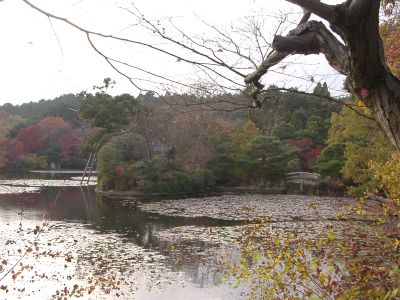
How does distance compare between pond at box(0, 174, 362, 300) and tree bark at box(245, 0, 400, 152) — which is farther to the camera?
pond at box(0, 174, 362, 300)

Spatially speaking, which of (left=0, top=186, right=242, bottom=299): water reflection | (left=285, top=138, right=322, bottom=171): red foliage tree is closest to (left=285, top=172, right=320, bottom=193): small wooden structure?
(left=285, top=138, right=322, bottom=171): red foliage tree

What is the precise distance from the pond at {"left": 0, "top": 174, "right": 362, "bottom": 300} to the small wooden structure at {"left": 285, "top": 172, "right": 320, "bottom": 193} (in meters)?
5.51

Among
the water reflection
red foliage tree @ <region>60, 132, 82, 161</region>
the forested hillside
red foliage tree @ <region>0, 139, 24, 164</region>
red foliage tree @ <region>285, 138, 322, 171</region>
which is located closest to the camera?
the water reflection

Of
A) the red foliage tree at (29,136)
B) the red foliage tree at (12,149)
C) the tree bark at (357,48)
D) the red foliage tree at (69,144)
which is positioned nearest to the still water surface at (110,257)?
the tree bark at (357,48)

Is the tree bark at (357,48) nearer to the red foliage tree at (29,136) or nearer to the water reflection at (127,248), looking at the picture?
the water reflection at (127,248)

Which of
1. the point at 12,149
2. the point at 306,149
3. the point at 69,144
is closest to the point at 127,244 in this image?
the point at 306,149

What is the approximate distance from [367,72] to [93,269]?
24.5 feet

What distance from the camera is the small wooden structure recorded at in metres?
24.3

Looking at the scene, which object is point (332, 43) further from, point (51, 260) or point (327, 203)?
point (327, 203)

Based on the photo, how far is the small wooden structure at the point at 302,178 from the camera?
2434 centimetres

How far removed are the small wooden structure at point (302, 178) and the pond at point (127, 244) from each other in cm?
551

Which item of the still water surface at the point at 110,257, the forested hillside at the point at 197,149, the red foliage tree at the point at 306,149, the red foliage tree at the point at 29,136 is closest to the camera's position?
the still water surface at the point at 110,257

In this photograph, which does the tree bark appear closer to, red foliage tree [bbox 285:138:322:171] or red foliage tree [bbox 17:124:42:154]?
red foliage tree [bbox 285:138:322:171]

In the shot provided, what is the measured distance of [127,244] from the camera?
10.3m
